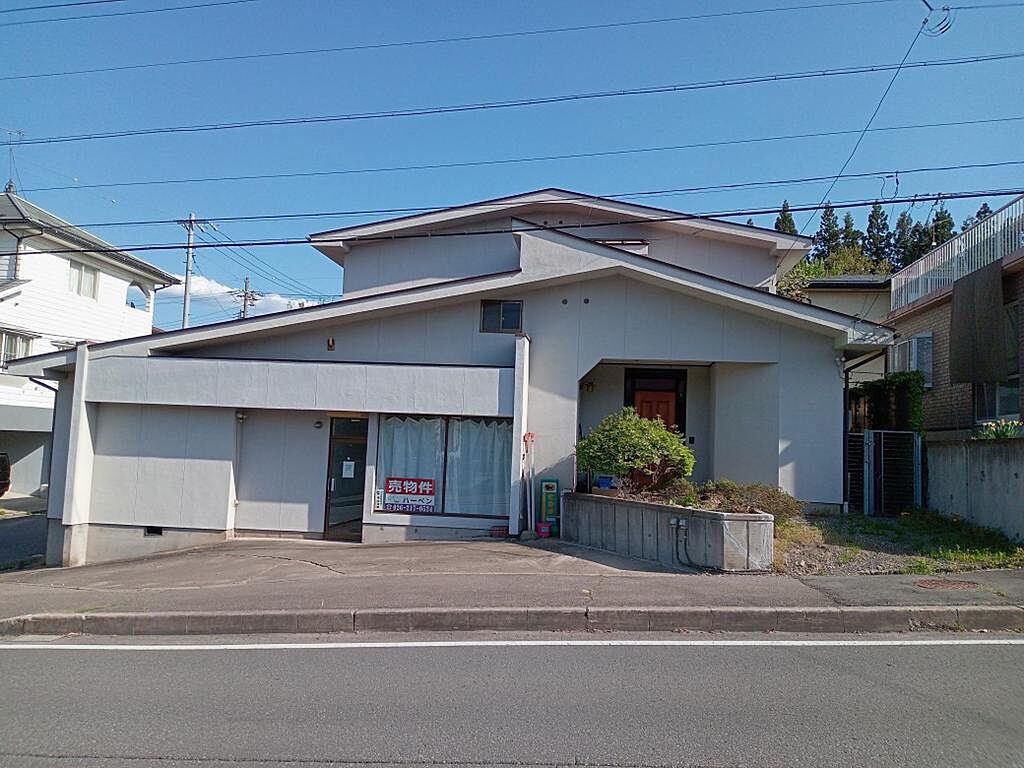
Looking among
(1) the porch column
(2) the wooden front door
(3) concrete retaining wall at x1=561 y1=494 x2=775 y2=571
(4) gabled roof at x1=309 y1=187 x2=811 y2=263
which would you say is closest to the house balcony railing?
(4) gabled roof at x1=309 y1=187 x2=811 y2=263

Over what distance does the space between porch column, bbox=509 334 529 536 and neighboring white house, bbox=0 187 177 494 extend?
17355 millimetres

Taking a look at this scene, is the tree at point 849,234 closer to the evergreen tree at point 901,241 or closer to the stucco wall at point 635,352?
the evergreen tree at point 901,241

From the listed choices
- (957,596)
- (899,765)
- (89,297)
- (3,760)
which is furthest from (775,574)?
(89,297)

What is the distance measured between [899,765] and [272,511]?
12791 mm

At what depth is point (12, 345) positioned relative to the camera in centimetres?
2577

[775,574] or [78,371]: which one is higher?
[78,371]

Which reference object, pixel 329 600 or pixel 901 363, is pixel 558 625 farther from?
pixel 901 363

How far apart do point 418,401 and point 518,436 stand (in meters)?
2.03

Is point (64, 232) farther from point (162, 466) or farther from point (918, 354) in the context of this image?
point (918, 354)

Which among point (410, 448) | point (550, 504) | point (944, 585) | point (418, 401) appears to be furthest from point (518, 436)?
point (944, 585)

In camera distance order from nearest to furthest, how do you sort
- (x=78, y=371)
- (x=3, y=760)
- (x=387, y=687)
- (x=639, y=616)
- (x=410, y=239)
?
1. (x=3, y=760)
2. (x=387, y=687)
3. (x=639, y=616)
4. (x=78, y=371)
5. (x=410, y=239)

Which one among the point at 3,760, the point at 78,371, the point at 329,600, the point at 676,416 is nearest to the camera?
the point at 3,760

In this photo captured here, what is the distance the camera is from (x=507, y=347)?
15.1 m

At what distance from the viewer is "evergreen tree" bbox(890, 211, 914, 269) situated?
54.2 m
